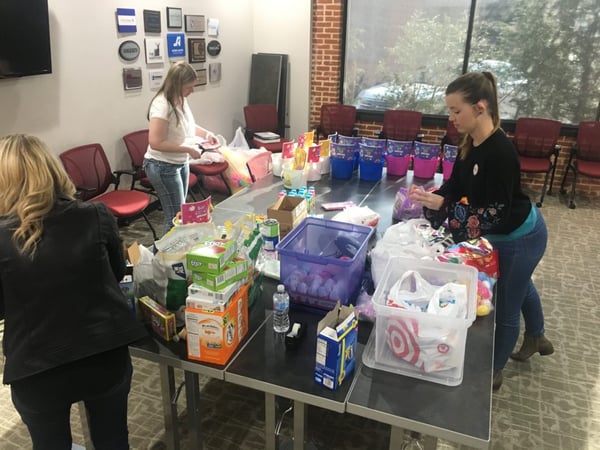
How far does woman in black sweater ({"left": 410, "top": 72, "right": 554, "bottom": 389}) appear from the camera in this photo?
203 centimetres

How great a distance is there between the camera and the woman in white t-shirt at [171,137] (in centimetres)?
330

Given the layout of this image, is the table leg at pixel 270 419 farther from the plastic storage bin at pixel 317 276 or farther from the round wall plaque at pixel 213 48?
the round wall plaque at pixel 213 48

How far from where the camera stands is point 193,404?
6.31 ft

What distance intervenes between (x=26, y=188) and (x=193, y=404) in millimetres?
986

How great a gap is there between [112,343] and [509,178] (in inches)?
60.7

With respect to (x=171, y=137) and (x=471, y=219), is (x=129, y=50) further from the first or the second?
(x=471, y=219)

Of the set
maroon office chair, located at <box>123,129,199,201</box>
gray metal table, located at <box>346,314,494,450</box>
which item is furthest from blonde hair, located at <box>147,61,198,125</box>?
gray metal table, located at <box>346,314,494,450</box>

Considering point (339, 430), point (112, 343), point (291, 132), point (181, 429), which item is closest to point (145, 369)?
point (181, 429)

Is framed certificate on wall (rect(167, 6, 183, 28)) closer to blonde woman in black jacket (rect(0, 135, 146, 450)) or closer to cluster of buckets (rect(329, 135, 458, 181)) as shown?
cluster of buckets (rect(329, 135, 458, 181))

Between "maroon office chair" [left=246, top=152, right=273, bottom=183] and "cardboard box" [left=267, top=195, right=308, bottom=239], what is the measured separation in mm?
1204

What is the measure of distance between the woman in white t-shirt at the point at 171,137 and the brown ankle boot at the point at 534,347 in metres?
2.37

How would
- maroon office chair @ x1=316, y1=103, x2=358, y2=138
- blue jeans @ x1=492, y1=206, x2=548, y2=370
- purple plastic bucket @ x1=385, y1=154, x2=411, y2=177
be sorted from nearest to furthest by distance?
blue jeans @ x1=492, y1=206, x2=548, y2=370, purple plastic bucket @ x1=385, y1=154, x2=411, y2=177, maroon office chair @ x1=316, y1=103, x2=358, y2=138

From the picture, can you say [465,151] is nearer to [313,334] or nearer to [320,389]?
[313,334]

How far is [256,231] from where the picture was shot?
2.04 meters
